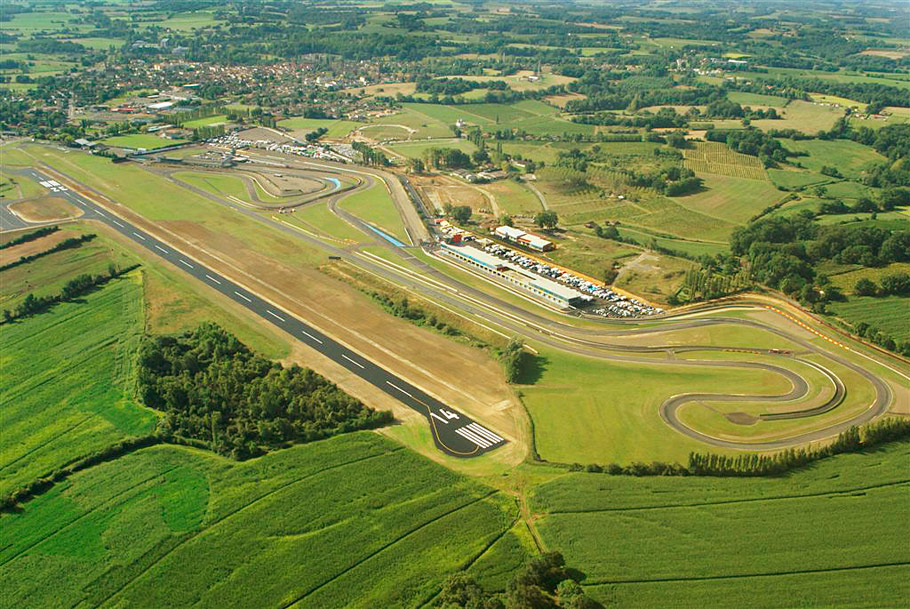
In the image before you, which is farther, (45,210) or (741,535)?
(45,210)

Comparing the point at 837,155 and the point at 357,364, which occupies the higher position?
the point at 837,155

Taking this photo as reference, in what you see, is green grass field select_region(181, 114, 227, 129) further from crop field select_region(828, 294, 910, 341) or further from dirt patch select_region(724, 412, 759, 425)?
dirt patch select_region(724, 412, 759, 425)

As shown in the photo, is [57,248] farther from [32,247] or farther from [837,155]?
[837,155]

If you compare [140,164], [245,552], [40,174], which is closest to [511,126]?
[140,164]

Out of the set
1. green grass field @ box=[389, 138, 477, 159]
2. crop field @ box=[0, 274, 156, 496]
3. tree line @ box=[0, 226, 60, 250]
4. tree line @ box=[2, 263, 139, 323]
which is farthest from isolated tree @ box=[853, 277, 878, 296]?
tree line @ box=[0, 226, 60, 250]

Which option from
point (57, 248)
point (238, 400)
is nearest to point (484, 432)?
point (238, 400)

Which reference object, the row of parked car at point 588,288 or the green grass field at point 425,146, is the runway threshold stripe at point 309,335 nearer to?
the row of parked car at point 588,288

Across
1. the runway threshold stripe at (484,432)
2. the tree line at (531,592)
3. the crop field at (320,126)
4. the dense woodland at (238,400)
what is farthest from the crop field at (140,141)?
the tree line at (531,592)

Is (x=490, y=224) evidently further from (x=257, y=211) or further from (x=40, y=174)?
(x=40, y=174)
